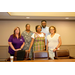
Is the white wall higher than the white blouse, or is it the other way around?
the white wall

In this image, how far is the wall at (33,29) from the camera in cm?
571

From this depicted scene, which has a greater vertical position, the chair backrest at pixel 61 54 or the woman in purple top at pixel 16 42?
the woman in purple top at pixel 16 42

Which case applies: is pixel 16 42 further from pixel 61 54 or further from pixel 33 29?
pixel 33 29

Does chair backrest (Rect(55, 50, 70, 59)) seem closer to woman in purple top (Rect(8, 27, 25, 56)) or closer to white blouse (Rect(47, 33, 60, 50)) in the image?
white blouse (Rect(47, 33, 60, 50))

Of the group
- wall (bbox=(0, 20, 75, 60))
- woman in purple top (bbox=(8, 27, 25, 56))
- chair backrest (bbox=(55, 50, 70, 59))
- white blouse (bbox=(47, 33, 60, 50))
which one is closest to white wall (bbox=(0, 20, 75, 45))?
wall (bbox=(0, 20, 75, 60))

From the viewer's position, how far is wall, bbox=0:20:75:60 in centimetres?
571

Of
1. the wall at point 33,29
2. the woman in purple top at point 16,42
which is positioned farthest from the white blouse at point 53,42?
the wall at point 33,29

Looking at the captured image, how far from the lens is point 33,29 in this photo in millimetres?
5840

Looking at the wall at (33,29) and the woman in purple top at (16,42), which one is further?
the wall at (33,29)

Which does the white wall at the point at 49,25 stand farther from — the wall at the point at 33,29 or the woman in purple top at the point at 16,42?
the woman in purple top at the point at 16,42

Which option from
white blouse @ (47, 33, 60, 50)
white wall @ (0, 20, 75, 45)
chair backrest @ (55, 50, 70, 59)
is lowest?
chair backrest @ (55, 50, 70, 59)

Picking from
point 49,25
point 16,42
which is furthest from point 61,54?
point 49,25

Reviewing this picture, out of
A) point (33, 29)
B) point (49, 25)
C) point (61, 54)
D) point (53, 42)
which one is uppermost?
point (49, 25)
